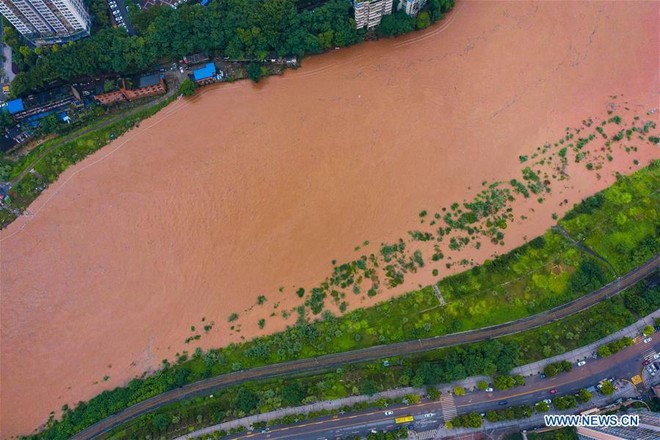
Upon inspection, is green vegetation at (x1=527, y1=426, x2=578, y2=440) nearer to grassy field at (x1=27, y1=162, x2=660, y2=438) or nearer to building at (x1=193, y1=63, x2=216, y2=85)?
grassy field at (x1=27, y1=162, x2=660, y2=438)

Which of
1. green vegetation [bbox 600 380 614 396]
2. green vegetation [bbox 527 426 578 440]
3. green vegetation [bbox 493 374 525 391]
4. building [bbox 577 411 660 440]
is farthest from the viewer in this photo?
green vegetation [bbox 493 374 525 391]

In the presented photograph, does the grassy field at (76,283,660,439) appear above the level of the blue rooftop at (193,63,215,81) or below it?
below

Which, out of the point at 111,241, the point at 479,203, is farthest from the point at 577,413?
the point at 111,241

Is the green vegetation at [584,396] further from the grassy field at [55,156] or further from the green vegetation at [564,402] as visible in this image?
the grassy field at [55,156]

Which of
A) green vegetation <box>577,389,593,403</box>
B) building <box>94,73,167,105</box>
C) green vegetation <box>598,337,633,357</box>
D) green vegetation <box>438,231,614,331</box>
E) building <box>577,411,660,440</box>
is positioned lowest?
building <box>577,411,660,440</box>

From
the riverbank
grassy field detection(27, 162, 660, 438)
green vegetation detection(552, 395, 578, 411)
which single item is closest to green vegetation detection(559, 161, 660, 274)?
grassy field detection(27, 162, 660, 438)

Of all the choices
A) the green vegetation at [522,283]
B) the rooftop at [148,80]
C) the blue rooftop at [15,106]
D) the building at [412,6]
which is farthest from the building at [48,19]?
the green vegetation at [522,283]

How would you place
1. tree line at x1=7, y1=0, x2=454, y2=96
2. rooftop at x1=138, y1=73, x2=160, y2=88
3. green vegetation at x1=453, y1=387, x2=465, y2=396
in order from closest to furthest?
1. green vegetation at x1=453, y1=387, x2=465, y2=396
2. tree line at x1=7, y1=0, x2=454, y2=96
3. rooftop at x1=138, y1=73, x2=160, y2=88

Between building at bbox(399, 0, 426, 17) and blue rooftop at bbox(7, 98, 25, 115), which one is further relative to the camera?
blue rooftop at bbox(7, 98, 25, 115)
